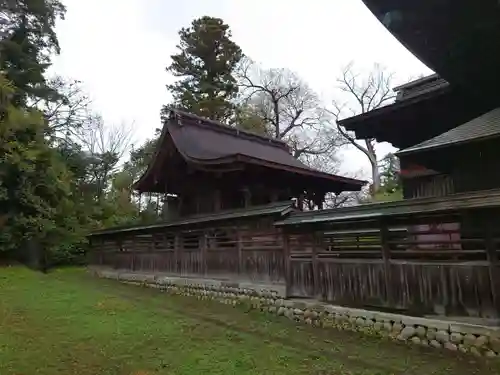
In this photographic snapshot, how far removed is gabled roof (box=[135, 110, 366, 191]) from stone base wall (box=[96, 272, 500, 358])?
4.44 meters

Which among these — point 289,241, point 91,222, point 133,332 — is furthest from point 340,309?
point 91,222

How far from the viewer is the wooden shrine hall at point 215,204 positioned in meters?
10.6

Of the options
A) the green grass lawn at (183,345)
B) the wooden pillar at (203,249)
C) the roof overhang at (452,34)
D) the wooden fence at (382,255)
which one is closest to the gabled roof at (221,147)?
the wooden pillar at (203,249)

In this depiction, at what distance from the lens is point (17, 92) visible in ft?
71.1

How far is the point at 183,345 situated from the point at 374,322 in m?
3.30

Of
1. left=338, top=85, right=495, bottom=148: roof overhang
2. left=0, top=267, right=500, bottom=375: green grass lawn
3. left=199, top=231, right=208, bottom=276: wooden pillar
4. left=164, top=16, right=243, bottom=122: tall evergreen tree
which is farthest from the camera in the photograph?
left=164, top=16, right=243, bottom=122: tall evergreen tree

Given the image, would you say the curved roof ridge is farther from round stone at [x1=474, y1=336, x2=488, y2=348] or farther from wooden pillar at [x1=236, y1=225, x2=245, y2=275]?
round stone at [x1=474, y1=336, x2=488, y2=348]

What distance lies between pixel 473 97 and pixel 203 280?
8.54 m

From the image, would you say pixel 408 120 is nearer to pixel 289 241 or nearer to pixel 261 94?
pixel 289 241

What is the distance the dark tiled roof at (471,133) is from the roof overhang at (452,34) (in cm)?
92

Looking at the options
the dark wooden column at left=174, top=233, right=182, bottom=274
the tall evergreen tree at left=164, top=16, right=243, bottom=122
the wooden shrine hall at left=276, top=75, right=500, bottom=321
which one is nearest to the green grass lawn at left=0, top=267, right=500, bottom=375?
the wooden shrine hall at left=276, top=75, right=500, bottom=321

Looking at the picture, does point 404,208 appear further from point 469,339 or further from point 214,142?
point 214,142

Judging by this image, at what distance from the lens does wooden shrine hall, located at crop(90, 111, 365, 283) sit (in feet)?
34.7

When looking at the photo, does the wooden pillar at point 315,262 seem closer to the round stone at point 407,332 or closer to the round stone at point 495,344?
the round stone at point 407,332
